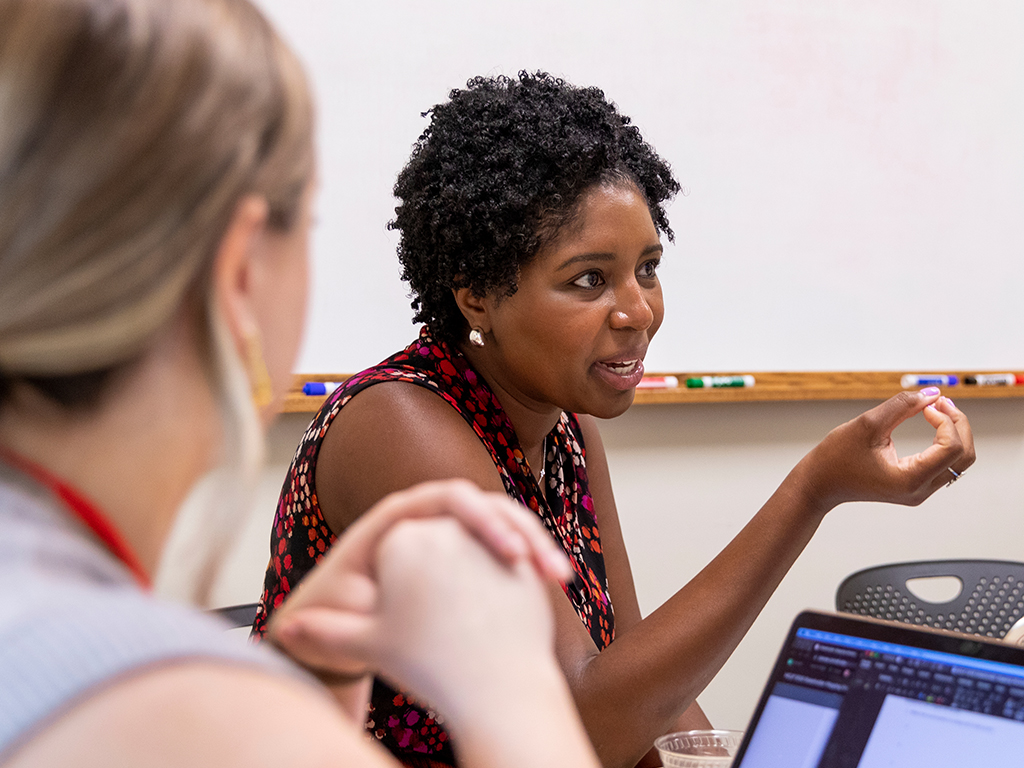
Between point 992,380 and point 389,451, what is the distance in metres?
1.65

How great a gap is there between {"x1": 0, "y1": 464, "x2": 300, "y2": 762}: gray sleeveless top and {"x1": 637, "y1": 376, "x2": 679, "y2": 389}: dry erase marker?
5.12 feet

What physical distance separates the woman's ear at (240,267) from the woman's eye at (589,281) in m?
0.74

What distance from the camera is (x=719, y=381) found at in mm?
1960

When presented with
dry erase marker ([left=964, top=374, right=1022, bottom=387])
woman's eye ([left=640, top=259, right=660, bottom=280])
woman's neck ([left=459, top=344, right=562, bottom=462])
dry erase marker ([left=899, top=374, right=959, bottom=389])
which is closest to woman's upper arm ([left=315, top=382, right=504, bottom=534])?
woman's neck ([left=459, top=344, right=562, bottom=462])

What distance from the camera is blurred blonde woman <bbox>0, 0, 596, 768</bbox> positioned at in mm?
318

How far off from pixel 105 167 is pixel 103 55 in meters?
0.04

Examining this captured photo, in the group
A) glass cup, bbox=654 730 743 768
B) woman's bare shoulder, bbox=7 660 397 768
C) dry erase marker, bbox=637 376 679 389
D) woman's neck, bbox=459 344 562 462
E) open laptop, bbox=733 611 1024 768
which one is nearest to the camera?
woman's bare shoulder, bbox=7 660 397 768

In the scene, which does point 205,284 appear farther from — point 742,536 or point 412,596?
point 742,536

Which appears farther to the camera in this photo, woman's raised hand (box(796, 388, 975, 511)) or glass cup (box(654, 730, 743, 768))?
woman's raised hand (box(796, 388, 975, 511))

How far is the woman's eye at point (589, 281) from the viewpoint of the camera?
1.17 m

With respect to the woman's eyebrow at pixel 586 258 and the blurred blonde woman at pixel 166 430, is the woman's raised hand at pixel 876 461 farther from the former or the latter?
the blurred blonde woman at pixel 166 430

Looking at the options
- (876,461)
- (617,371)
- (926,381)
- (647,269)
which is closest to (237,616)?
(617,371)

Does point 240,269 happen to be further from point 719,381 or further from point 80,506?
point 719,381

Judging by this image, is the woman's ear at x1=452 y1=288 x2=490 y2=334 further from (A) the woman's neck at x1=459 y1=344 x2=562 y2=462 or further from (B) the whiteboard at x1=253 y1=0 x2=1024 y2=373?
(B) the whiteboard at x1=253 y1=0 x2=1024 y2=373
